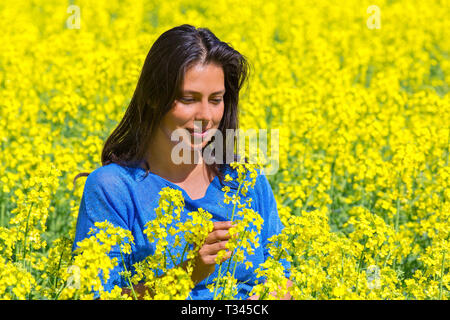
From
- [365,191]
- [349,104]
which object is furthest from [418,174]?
[349,104]

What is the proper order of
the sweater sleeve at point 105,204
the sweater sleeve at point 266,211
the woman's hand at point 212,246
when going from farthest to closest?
the sweater sleeve at point 266,211
the sweater sleeve at point 105,204
the woman's hand at point 212,246

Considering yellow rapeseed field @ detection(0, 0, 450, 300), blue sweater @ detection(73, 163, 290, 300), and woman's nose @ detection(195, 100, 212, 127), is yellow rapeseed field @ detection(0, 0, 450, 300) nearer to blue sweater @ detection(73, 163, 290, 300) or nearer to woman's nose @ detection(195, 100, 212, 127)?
blue sweater @ detection(73, 163, 290, 300)

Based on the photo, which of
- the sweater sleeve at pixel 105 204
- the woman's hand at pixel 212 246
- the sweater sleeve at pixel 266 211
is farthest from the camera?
the sweater sleeve at pixel 266 211

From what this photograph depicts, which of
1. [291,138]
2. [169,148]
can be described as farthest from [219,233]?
[291,138]

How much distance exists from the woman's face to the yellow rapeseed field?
37 centimetres

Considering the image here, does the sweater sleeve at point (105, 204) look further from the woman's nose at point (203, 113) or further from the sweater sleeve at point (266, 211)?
the sweater sleeve at point (266, 211)

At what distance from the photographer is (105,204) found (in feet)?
9.09

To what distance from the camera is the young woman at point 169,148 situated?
2805 millimetres

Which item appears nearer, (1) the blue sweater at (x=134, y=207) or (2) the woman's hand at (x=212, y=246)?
(2) the woman's hand at (x=212, y=246)

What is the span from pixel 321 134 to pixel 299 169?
1.48 ft

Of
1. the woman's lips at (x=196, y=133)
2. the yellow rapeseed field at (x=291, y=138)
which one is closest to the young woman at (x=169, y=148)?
the woman's lips at (x=196, y=133)

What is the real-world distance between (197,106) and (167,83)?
0.15m
